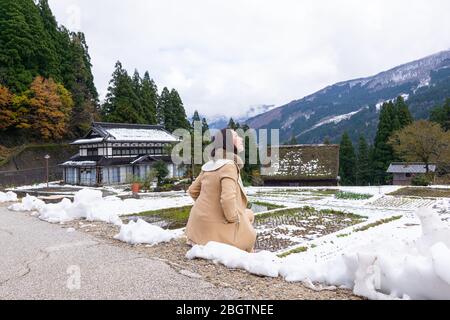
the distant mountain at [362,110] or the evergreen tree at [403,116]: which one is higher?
the distant mountain at [362,110]

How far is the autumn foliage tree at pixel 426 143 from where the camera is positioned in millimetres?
28391

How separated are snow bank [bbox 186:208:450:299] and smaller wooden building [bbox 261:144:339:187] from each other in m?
24.9

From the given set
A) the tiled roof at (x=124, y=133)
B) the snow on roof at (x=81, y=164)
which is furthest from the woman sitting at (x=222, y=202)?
the tiled roof at (x=124, y=133)

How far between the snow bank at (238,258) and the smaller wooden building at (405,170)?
32378 mm

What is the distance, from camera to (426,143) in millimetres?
28828

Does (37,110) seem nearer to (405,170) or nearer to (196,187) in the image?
(196,187)

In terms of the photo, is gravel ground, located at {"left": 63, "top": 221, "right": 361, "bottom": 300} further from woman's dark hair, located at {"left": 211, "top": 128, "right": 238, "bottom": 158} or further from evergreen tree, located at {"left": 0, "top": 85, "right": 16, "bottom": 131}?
evergreen tree, located at {"left": 0, "top": 85, "right": 16, "bottom": 131}

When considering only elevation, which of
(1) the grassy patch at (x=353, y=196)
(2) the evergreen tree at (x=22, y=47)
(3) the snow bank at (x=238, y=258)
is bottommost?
(1) the grassy patch at (x=353, y=196)

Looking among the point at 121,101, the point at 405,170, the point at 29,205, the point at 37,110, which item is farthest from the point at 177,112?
the point at 29,205

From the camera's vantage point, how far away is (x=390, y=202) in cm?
1595

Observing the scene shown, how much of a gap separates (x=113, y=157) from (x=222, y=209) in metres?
27.1

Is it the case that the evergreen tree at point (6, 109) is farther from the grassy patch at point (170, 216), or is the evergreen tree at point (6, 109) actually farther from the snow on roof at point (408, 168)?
the snow on roof at point (408, 168)

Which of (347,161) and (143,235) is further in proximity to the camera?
(347,161)

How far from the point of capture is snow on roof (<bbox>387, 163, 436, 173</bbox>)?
33.3m
